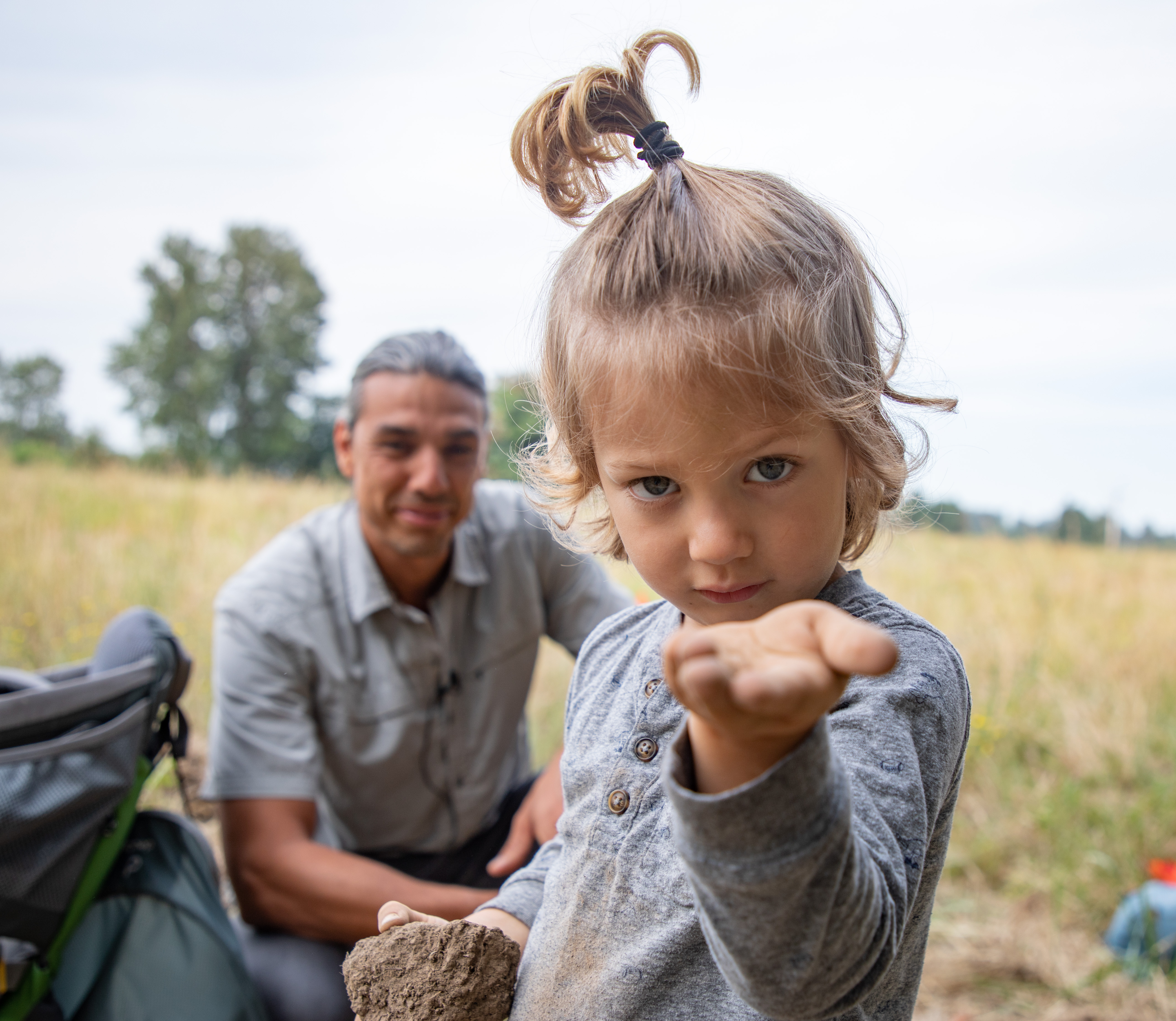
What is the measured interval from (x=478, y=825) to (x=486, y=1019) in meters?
1.69

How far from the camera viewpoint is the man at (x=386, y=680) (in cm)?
224

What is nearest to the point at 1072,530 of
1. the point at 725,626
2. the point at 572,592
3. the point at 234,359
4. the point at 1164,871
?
the point at 1164,871

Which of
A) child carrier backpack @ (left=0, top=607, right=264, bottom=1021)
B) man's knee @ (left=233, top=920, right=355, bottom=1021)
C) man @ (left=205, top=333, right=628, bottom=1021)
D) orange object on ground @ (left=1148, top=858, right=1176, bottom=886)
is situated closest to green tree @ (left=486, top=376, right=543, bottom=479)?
man @ (left=205, top=333, right=628, bottom=1021)

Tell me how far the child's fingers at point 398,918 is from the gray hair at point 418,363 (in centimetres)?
161

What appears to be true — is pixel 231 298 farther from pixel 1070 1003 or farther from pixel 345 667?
pixel 1070 1003

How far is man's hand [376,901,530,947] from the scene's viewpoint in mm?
1070

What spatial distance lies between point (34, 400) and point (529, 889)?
246 inches

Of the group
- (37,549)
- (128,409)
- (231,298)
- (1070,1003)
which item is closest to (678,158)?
(1070,1003)

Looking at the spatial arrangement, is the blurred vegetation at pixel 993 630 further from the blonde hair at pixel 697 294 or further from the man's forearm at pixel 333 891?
the blonde hair at pixel 697 294

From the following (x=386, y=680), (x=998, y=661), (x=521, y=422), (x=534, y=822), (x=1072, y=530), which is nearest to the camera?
(x=521, y=422)

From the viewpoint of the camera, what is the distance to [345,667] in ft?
8.20

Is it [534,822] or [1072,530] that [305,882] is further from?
[1072,530]

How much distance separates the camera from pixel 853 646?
58cm

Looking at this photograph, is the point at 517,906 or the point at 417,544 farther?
the point at 417,544
